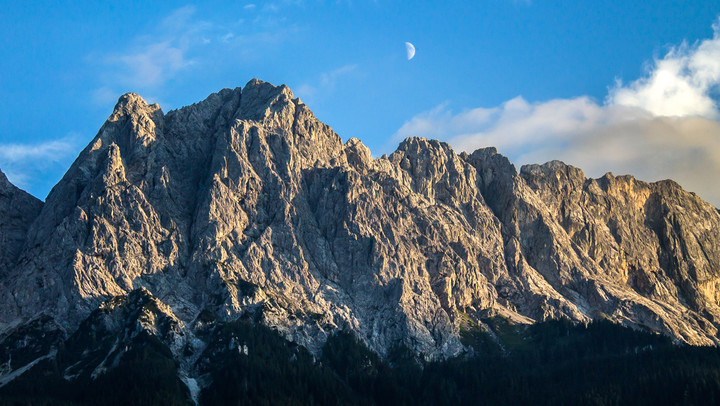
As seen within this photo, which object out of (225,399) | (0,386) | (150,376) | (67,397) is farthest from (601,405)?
(0,386)

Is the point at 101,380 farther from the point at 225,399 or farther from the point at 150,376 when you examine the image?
the point at 225,399

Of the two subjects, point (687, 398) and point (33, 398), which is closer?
point (33, 398)

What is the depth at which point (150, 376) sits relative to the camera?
19725 centimetres

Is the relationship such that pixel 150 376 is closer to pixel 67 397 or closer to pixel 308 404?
pixel 67 397

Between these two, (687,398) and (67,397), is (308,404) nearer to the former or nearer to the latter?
(67,397)

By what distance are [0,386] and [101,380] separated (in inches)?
911

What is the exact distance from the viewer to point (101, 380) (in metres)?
198

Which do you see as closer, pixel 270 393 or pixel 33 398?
pixel 33 398

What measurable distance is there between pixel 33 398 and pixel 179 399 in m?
29.8

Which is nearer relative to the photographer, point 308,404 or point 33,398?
point 33,398

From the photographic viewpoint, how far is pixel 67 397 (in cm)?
19162

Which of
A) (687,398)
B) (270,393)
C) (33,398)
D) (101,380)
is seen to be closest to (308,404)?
(270,393)

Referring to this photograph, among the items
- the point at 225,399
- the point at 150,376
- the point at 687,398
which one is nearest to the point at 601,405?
the point at 687,398

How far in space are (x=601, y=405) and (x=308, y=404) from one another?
214 feet
